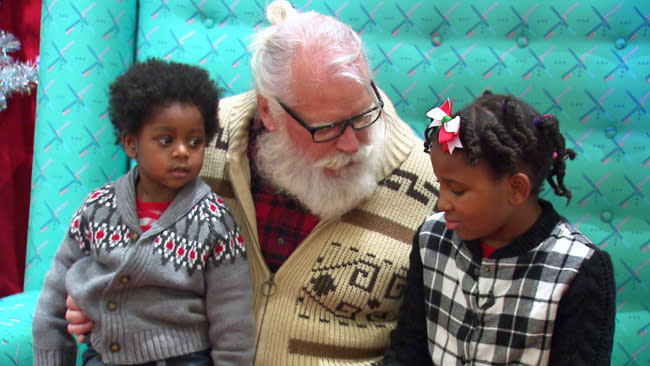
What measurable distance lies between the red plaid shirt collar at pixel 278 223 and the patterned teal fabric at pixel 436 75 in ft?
1.82

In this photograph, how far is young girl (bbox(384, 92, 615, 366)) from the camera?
1153mm

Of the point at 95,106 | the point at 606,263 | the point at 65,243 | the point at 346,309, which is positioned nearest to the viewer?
the point at 606,263

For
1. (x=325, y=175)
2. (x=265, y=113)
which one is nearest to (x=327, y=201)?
(x=325, y=175)

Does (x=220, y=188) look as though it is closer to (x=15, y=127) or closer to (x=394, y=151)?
(x=394, y=151)

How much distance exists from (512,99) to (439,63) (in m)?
0.77

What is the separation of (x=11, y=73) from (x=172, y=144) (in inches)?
58.0

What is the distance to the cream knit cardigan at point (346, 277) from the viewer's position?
5.23 feet

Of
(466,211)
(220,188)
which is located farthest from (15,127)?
(466,211)

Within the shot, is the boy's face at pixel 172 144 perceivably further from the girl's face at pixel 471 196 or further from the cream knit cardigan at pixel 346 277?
the girl's face at pixel 471 196

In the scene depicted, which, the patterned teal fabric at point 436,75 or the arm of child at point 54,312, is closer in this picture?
the arm of child at point 54,312

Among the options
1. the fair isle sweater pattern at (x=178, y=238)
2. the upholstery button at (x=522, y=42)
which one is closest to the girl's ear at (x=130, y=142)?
the fair isle sweater pattern at (x=178, y=238)

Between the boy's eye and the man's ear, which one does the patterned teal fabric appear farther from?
the boy's eye

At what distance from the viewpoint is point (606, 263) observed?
3.84ft

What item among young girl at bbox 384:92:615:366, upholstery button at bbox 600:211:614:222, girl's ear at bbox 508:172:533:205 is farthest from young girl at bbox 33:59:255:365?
upholstery button at bbox 600:211:614:222
